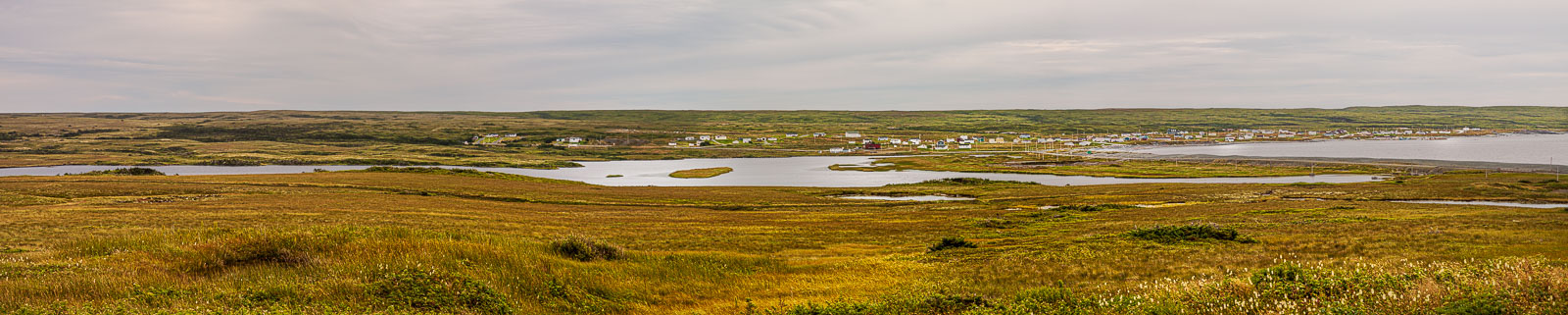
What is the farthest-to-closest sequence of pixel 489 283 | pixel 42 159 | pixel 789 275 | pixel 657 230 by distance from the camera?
pixel 42 159 → pixel 657 230 → pixel 789 275 → pixel 489 283

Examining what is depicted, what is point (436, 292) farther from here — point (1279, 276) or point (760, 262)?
point (1279, 276)

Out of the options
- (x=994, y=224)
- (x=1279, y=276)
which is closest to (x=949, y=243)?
(x=1279, y=276)

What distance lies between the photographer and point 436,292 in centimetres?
1080

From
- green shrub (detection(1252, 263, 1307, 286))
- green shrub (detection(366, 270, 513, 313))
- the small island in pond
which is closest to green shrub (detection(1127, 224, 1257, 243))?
green shrub (detection(1252, 263, 1307, 286))

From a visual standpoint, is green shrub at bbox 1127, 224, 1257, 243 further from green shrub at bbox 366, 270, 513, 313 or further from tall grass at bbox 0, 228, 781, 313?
green shrub at bbox 366, 270, 513, 313

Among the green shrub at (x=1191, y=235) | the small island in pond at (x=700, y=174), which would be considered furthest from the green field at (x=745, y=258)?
the small island in pond at (x=700, y=174)

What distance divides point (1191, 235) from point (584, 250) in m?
20.1

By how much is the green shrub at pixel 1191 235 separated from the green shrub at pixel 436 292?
21583mm

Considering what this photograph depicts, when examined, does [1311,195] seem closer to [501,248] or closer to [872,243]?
[872,243]

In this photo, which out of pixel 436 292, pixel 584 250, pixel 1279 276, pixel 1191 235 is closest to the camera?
pixel 436 292

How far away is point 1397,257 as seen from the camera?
1853 cm

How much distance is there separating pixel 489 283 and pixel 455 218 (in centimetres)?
2868

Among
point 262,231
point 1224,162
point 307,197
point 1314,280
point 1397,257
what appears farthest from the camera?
point 1224,162

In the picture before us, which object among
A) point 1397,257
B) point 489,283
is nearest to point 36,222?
point 489,283
